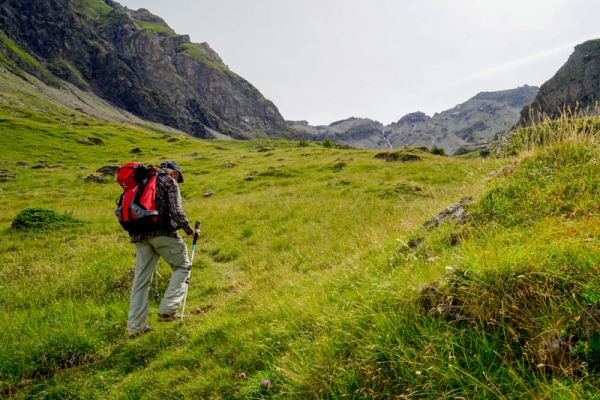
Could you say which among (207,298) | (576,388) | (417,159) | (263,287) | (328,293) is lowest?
(207,298)

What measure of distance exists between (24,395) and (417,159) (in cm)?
3372

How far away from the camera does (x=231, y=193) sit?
84.2 ft

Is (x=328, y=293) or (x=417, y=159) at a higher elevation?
(x=417, y=159)

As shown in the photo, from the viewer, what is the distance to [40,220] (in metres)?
15.2

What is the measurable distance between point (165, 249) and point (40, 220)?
13.4m

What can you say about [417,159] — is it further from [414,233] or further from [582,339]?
[582,339]

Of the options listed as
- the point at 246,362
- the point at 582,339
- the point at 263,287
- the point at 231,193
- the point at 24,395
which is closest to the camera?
the point at 582,339

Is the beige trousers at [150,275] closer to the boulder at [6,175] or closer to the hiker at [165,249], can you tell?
the hiker at [165,249]

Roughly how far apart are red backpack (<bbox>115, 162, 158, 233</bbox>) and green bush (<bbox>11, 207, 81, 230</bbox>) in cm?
1215

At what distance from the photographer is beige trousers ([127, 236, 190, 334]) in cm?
631

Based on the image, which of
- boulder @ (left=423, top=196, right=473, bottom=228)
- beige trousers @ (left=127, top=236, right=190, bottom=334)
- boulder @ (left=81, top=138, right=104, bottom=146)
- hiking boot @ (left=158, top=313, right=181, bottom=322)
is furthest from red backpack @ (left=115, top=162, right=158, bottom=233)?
boulder @ (left=81, top=138, right=104, bottom=146)

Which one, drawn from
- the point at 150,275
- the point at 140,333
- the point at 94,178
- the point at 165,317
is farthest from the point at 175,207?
the point at 94,178

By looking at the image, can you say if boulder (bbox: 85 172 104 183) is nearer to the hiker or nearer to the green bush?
the green bush

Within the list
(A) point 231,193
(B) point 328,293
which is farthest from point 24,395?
(A) point 231,193
